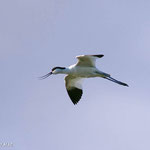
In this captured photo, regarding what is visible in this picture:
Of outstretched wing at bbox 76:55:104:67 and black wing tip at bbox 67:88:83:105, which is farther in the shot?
black wing tip at bbox 67:88:83:105

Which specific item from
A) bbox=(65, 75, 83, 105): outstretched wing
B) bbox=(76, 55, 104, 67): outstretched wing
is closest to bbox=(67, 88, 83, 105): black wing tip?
bbox=(65, 75, 83, 105): outstretched wing

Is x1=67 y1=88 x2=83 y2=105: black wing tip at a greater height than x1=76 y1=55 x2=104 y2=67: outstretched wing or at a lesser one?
lesser

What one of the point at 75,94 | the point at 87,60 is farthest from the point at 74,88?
the point at 87,60

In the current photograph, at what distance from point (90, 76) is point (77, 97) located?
1.85 metres

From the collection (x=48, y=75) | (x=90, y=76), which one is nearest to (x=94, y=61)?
(x=90, y=76)

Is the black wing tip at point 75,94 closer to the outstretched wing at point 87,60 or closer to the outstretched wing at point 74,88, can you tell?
the outstretched wing at point 74,88

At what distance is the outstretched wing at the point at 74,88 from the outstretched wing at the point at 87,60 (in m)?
1.74

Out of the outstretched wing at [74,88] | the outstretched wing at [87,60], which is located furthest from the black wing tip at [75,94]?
the outstretched wing at [87,60]

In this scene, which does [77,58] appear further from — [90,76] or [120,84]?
[120,84]

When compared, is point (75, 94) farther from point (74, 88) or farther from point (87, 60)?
point (87, 60)

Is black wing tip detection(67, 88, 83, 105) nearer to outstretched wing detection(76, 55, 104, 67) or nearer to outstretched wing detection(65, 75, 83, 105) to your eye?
outstretched wing detection(65, 75, 83, 105)

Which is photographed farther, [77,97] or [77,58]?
[77,97]

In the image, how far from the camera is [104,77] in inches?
731

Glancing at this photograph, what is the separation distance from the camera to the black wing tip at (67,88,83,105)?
20016mm
